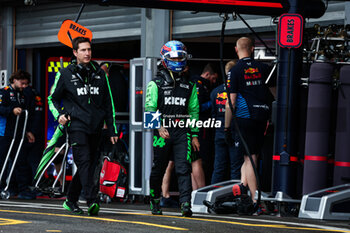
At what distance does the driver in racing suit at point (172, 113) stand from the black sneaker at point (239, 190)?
0.99 meters

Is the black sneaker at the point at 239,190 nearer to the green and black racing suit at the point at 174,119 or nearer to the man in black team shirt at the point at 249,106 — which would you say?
the man in black team shirt at the point at 249,106

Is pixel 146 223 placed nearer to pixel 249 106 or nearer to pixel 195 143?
pixel 195 143

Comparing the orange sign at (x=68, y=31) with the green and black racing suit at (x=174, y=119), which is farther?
the orange sign at (x=68, y=31)

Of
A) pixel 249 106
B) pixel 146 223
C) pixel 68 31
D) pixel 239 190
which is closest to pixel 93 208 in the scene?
pixel 146 223

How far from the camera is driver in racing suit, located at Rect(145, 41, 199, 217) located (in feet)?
29.2

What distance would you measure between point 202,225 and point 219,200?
2.28 m

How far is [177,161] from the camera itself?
29.2 feet

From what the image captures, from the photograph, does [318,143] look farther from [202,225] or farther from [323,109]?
[202,225]

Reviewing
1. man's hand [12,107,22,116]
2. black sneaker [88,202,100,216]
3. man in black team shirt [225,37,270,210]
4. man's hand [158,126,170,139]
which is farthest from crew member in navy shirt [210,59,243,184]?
man's hand [12,107,22,116]

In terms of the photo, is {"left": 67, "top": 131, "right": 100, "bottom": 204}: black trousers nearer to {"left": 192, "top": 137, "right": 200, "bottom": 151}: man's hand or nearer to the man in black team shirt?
{"left": 192, "top": 137, "right": 200, "bottom": 151}: man's hand

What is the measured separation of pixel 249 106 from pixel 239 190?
958mm

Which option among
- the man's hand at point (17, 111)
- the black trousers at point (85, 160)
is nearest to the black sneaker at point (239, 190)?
the black trousers at point (85, 160)

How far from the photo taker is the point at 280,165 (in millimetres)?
9719

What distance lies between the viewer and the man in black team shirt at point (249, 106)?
378 inches
